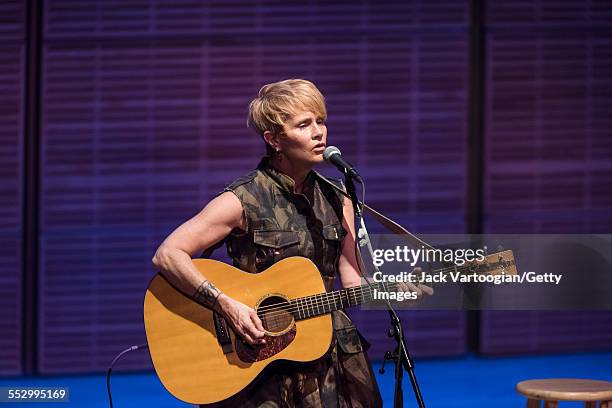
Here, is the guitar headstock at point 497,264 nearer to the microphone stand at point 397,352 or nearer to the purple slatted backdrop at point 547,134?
the microphone stand at point 397,352

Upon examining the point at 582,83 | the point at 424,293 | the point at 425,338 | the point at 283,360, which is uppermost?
the point at 582,83

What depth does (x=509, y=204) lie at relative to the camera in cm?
667

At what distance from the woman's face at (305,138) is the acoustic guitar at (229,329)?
37 cm

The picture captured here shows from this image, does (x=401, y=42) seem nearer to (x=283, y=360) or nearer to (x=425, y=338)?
(x=425, y=338)

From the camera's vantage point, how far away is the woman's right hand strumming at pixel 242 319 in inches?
140

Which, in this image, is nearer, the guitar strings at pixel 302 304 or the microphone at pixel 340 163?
the microphone at pixel 340 163

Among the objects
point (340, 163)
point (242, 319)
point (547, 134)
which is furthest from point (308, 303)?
point (547, 134)

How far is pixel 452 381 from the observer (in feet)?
19.8

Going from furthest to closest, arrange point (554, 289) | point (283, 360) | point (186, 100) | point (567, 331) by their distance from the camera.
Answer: point (567, 331) < point (186, 100) < point (554, 289) < point (283, 360)

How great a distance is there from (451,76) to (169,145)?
6.08 ft

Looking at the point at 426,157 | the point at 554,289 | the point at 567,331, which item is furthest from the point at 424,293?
the point at 567,331

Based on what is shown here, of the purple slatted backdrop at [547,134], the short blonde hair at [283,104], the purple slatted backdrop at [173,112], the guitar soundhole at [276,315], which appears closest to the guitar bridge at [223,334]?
the guitar soundhole at [276,315]

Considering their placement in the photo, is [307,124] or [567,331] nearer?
[307,124]

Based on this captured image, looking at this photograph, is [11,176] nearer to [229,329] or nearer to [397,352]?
[229,329]
